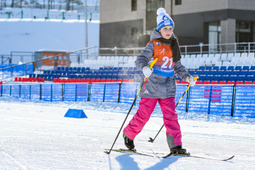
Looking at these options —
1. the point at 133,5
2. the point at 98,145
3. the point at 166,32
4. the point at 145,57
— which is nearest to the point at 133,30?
the point at 133,5

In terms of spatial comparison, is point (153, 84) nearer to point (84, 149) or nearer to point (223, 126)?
point (84, 149)

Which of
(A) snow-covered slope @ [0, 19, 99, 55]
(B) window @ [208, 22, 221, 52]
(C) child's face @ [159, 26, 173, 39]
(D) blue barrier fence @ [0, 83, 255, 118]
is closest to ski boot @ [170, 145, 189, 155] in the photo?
(C) child's face @ [159, 26, 173, 39]

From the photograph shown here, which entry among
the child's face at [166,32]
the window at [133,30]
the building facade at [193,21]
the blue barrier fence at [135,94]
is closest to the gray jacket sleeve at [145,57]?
the child's face at [166,32]

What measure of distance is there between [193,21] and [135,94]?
1494 centimetres

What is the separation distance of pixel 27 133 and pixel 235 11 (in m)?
22.1

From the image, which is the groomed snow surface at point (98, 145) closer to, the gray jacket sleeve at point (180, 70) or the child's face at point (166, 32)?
the gray jacket sleeve at point (180, 70)

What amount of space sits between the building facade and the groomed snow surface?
18537 millimetres

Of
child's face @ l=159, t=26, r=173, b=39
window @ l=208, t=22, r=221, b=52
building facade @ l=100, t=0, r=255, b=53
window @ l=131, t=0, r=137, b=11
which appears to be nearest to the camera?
child's face @ l=159, t=26, r=173, b=39

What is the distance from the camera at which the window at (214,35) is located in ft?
87.6

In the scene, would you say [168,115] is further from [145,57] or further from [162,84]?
[145,57]

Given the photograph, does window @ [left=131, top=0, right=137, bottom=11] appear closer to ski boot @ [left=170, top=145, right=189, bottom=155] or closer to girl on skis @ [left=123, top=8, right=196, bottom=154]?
girl on skis @ [left=123, top=8, right=196, bottom=154]

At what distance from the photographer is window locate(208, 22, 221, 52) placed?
1052 inches

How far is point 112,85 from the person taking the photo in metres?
15.3

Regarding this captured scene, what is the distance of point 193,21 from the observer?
2780cm
